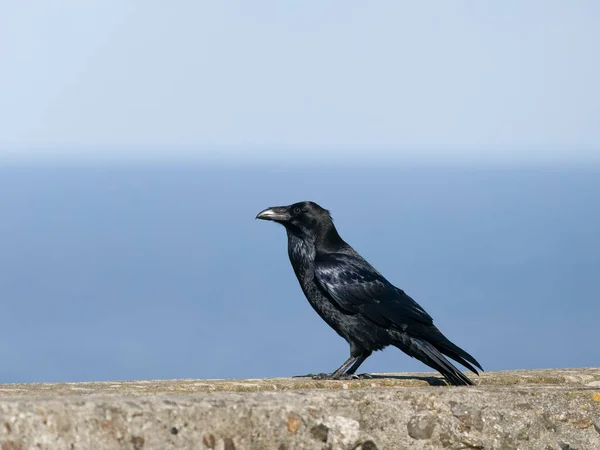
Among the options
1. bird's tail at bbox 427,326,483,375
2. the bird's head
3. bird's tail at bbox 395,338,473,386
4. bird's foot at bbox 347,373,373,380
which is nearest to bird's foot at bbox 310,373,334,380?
A: bird's foot at bbox 347,373,373,380

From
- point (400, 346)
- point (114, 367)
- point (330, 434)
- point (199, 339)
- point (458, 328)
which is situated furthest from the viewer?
point (199, 339)

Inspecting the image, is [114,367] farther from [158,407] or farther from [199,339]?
[158,407]

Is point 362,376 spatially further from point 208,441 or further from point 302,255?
point 208,441

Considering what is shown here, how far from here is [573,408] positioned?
6.10m

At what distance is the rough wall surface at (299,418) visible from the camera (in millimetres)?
5324

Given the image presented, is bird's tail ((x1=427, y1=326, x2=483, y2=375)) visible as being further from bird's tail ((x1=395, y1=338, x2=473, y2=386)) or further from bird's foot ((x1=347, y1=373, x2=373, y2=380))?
bird's foot ((x1=347, y1=373, x2=373, y2=380))

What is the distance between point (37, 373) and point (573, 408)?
14497cm

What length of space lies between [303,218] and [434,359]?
1.98m

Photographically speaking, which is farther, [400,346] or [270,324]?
[270,324]

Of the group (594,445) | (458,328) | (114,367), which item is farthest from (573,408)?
(458,328)

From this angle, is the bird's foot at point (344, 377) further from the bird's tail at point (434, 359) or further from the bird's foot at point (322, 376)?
the bird's tail at point (434, 359)

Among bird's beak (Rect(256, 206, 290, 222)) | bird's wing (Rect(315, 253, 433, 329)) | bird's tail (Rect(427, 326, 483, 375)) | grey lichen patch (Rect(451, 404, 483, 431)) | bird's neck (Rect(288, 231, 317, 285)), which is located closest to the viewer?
grey lichen patch (Rect(451, 404, 483, 431))

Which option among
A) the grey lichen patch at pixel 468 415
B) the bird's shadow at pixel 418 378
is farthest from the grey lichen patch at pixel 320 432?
the bird's shadow at pixel 418 378

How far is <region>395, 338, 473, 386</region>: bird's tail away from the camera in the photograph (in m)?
7.20
